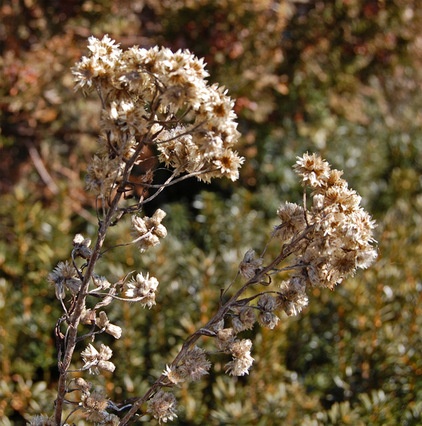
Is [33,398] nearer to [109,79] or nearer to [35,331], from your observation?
[35,331]

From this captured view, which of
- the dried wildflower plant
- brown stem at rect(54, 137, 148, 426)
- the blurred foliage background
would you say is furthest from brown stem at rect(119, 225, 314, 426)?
the blurred foliage background

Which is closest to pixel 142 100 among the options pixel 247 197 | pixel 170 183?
pixel 170 183

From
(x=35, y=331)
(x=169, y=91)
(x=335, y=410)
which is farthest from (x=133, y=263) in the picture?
(x=169, y=91)

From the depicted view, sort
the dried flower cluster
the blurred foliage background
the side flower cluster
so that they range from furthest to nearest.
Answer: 1. the blurred foliage background
2. the side flower cluster
3. the dried flower cluster

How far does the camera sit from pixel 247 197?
3.15 metres

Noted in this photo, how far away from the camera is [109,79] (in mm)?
1058

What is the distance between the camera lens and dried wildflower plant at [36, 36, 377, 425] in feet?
3.42

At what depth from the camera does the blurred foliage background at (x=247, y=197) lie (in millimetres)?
2244

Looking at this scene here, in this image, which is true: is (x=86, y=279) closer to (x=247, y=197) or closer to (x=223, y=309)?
(x=223, y=309)

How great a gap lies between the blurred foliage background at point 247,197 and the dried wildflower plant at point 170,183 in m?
0.86

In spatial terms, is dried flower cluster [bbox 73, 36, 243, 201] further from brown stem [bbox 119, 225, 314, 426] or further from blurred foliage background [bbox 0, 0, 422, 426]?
blurred foliage background [bbox 0, 0, 422, 426]

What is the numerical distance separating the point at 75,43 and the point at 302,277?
2769 millimetres

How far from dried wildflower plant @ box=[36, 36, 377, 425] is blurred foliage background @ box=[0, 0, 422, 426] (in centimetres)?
86

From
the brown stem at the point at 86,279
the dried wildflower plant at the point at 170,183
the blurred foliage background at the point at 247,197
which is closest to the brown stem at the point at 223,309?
the dried wildflower plant at the point at 170,183
